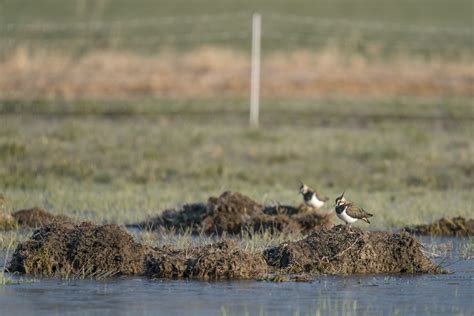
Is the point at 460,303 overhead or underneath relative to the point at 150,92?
underneath

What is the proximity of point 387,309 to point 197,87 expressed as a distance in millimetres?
23947

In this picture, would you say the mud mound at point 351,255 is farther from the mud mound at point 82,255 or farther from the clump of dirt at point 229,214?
the clump of dirt at point 229,214

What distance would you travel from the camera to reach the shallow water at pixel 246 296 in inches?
343

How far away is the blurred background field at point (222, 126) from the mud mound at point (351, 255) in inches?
127

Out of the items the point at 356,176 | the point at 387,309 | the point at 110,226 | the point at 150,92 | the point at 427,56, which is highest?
the point at 427,56

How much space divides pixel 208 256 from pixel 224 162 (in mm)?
9564

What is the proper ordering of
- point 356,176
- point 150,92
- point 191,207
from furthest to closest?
point 150,92, point 356,176, point 191,207

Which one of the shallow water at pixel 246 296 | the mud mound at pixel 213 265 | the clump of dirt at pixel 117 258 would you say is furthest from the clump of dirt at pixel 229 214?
the shallow water at pixel 246 296

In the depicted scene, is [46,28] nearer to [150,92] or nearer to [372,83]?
[150,92]

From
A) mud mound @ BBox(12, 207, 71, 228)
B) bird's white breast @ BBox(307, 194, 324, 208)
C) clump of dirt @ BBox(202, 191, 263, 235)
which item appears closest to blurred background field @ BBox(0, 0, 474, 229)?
bird's white breast @ BBox(307, 194, 324, 208)

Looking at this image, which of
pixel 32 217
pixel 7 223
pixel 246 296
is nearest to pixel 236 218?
pixel 32 217

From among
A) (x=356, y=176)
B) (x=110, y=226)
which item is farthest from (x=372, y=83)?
(x=110, y=226)

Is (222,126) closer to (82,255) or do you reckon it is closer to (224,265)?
(82,255)

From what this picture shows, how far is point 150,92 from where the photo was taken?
32000mm
